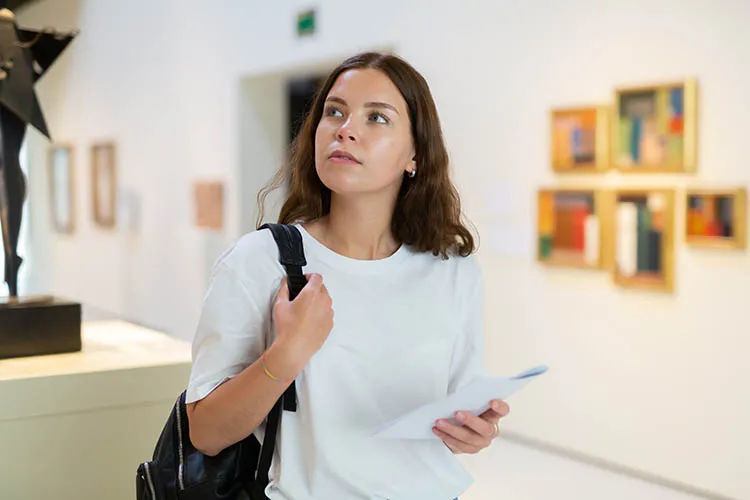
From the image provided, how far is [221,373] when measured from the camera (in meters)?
2.09

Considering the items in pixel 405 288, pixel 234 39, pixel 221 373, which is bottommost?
pixel 221 373

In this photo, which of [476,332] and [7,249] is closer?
[476,332]

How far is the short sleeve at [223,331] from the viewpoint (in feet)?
6.81

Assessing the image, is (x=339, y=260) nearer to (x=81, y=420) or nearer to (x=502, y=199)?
(x=81, y=420)

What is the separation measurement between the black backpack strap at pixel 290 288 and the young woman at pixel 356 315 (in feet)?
0.08

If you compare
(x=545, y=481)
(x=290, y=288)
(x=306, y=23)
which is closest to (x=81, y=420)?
(x=290, y=288)

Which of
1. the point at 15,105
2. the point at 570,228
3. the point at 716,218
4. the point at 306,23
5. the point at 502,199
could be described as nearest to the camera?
the point at 15,105

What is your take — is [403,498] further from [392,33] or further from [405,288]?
[392,33]

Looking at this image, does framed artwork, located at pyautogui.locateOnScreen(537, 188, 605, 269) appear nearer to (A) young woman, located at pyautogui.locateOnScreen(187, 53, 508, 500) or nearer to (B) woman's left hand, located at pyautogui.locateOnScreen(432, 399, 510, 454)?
(A) young woman, located at pyautogui.locateOnScreen(187, 53, 508, 500)

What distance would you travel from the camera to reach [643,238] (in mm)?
5523

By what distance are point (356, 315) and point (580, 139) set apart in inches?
159

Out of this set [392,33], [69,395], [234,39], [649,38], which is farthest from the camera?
[234,39]

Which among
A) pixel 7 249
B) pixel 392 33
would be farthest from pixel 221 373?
pixel 392 33

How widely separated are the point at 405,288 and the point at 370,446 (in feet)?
1.31
